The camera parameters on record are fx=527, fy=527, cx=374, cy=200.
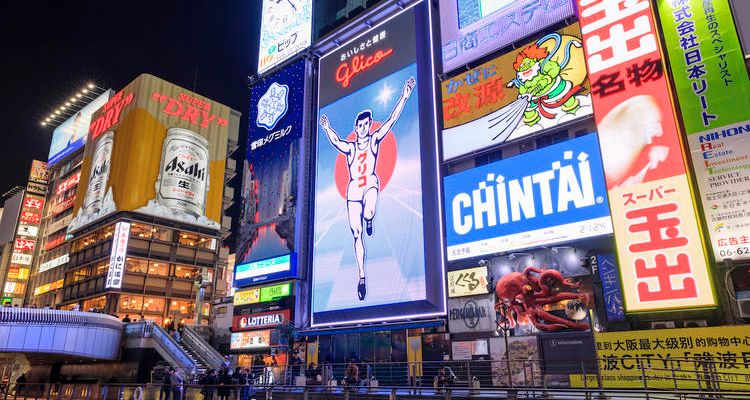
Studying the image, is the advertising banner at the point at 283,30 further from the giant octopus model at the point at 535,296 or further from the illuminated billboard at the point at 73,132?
the illuminated billboard at the point at 73,132

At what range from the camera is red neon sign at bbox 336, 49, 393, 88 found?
30.7m

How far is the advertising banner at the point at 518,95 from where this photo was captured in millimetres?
21641

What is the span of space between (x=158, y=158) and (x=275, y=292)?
2965 centimetres

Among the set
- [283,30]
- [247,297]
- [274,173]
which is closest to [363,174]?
[274,173]

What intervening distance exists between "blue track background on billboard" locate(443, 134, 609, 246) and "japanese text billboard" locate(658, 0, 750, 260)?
3314mm

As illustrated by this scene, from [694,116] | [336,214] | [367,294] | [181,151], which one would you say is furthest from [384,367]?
[181,151]

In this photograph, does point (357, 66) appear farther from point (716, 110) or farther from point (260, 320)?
point (716, 110)

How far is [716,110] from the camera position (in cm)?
1733

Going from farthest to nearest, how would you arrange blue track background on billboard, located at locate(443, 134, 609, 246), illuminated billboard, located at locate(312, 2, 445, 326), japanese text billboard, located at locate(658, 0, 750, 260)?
illuminated billboard, located at locate(312, 2, 445, 326) → blue track background on billboard, located at locate(443, 134, 609, 246) → japanese text billboard, located at locate(658, 0, 750, 260)

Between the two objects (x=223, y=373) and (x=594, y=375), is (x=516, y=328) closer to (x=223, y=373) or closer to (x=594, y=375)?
(x=594, y=375)

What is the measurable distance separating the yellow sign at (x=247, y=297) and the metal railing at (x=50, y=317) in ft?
25.9

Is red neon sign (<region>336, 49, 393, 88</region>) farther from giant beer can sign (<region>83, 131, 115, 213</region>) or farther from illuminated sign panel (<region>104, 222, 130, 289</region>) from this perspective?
giant beer can sign (<region>83, 131, 115, 213</region>)

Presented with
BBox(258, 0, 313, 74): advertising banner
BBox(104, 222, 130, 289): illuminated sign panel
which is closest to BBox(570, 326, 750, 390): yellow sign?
BBox(258, 0, 313, 74): advertising banner

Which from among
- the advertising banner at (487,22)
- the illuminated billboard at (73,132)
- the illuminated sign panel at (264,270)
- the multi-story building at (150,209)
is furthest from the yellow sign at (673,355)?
the illuminated billboard at (73,132)
